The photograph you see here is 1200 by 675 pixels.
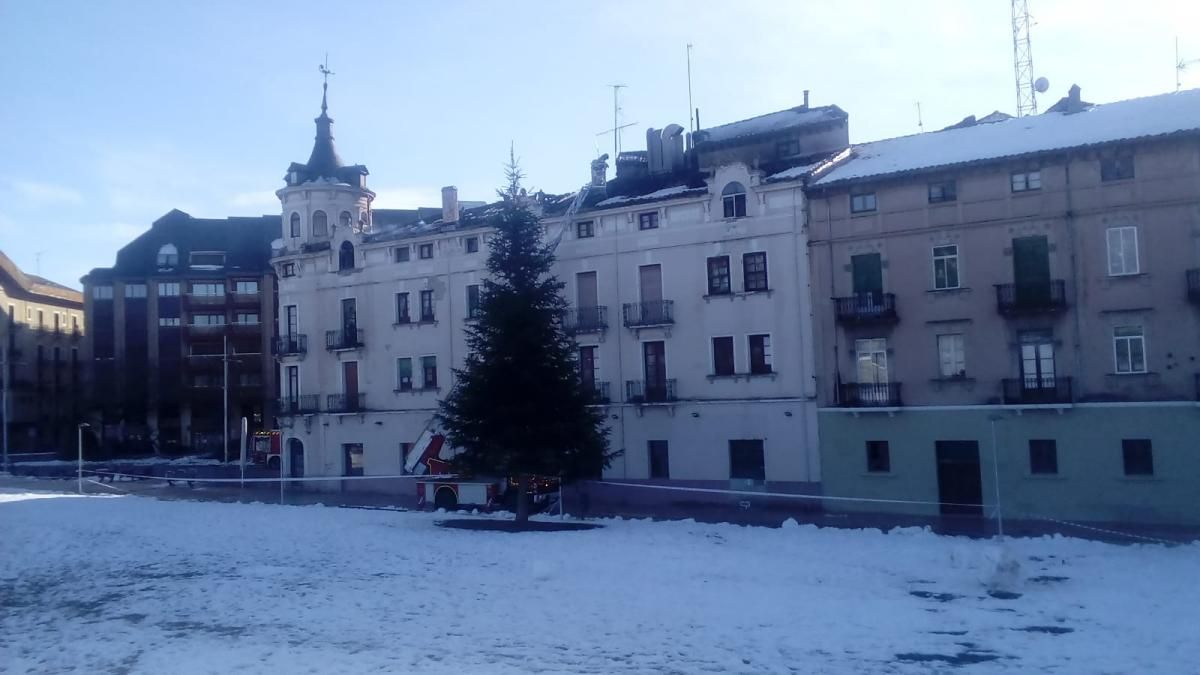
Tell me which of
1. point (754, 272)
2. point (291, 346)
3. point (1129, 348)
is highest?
point (754, 272)

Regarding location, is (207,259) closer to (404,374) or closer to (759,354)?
(404,374)

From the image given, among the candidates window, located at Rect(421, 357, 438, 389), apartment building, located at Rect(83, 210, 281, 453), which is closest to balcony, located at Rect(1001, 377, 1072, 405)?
window, located at Rect(421, 357, 438, 389)

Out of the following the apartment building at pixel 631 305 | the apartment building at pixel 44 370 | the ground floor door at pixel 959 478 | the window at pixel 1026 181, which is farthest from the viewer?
the apartment building at pixel 44 370

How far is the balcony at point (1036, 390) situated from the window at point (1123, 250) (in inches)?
150

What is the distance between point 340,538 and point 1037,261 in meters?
Result: 23.5

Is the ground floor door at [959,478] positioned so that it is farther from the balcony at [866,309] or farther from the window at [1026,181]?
the window at [1026,181]

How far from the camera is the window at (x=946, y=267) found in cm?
3444

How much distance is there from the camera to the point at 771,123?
149ft

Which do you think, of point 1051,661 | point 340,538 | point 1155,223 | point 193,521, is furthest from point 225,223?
point 1051,661

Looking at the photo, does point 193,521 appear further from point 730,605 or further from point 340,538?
point 730,605

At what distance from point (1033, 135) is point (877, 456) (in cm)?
1220

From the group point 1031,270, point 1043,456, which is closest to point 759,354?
point 1031,270

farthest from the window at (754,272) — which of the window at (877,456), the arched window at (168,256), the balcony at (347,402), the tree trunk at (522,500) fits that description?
the arched window at (168,256)

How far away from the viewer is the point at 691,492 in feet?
126
